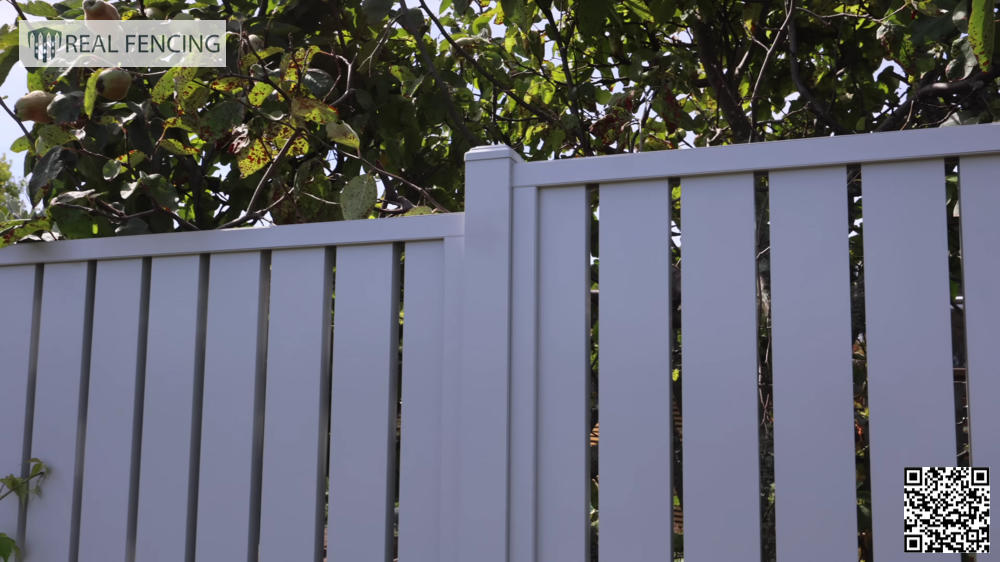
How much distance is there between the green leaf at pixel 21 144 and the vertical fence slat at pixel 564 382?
1373 millimetres

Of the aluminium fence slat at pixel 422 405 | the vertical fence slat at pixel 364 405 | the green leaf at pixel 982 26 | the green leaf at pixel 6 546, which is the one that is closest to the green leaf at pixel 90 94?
the vertical fence slat at pixel 364 405

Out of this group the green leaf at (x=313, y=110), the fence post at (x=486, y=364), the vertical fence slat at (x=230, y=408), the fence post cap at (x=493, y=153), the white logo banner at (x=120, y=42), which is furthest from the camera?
the white logo banner at (x=120, y=42)

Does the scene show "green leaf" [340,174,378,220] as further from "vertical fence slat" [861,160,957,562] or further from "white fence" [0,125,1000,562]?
"vertical fence slat" [861,160,957,562]

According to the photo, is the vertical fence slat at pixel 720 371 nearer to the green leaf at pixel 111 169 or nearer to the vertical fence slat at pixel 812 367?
the vertical fence slat at pixel 812 367

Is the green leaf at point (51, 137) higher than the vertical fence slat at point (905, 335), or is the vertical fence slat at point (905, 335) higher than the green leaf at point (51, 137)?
the green leaf at point (51, 137)

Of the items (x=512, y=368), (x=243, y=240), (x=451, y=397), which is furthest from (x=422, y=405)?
(x=243, y=240)

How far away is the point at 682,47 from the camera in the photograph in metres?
2.54

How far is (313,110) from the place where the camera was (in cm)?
171

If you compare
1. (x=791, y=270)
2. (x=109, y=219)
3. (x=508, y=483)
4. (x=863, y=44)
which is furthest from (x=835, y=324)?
(x=109, y=219)

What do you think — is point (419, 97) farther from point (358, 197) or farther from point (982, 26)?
point (982, 26)

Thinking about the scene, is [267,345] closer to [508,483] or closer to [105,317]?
[105,317]

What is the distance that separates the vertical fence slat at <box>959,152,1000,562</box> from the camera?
1.17 m

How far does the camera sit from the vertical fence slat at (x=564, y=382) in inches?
52.9

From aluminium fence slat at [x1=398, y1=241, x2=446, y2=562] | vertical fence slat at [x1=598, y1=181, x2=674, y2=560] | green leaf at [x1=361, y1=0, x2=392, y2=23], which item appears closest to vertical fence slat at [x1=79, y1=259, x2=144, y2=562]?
aluminium fence slat at [x1=398, y1=241, x2=446, y2=562]
